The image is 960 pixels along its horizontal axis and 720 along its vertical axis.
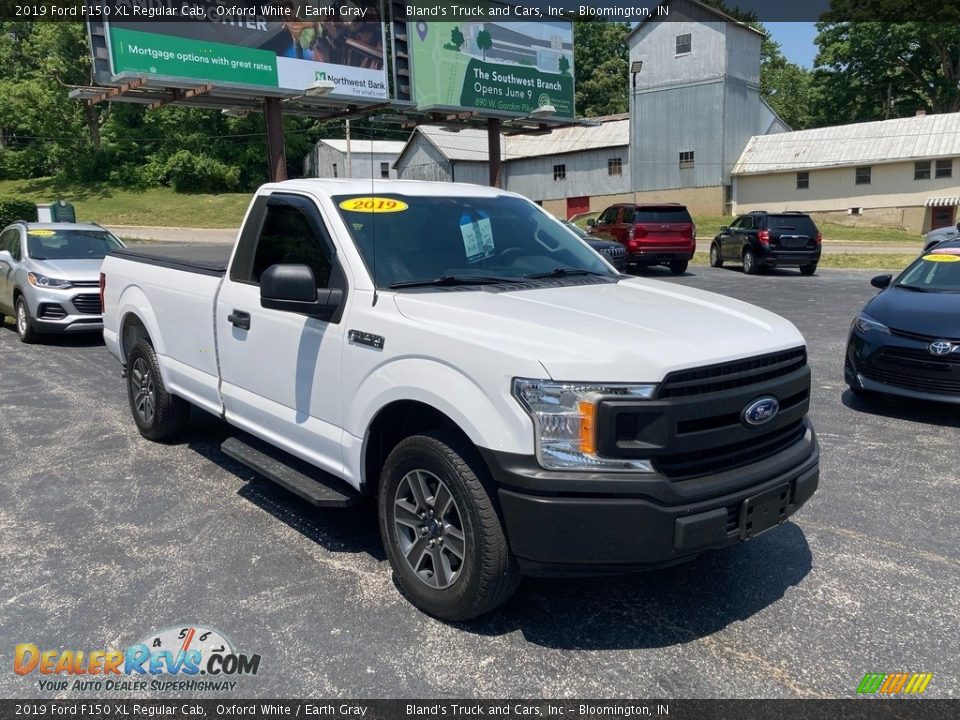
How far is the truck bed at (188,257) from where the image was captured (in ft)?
17.0

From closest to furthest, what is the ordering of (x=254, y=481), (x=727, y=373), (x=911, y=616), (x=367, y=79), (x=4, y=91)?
(x=727, y=373)
(x=911, y=616)
(x=254, y=481)
(x=367, y=79)
(x=4, y=91)

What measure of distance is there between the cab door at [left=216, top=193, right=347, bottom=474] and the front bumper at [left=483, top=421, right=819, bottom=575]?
1.24 meters

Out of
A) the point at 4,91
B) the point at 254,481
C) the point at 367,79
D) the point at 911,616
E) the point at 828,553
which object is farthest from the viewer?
the point at 4,91

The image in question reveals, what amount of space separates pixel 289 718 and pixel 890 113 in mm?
61478

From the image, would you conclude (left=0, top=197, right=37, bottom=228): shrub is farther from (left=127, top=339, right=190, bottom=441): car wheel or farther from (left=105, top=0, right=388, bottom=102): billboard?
(left=127, top=339, right=190, bottom=441): car wheel

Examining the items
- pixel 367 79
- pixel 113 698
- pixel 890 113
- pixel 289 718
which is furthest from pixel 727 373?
pixel 890 113

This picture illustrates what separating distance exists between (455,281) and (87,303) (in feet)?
28.0

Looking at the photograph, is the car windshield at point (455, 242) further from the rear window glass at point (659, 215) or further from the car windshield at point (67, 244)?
the rear window glass at point (659, 215)

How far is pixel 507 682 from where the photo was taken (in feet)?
9.75

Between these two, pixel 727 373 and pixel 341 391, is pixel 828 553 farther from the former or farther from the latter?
pixel 341 391

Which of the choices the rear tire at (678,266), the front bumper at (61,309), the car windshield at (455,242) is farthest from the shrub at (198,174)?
the car windshield at (455,242)

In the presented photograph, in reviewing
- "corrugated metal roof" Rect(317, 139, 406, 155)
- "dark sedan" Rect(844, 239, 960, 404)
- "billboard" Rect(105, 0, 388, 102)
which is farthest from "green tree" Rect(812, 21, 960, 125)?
"dark sedan" Rect(844, 239, 960, 404)

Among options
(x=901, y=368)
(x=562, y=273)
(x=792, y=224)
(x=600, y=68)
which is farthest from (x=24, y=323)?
(x=600, y=68)

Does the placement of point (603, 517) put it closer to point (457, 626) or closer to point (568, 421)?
point (568, 421)
